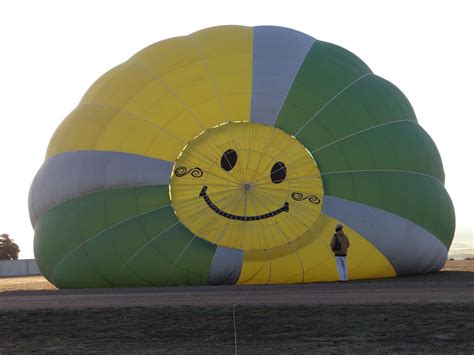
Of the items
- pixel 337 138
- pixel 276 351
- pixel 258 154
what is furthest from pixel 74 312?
pixel 337 138

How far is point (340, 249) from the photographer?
1523 centimetres

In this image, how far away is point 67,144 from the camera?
56.6 ft

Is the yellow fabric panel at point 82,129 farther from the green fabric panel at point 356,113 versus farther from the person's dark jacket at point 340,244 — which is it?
the person's dark jacket at point 340,244

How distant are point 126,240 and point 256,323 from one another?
6.91 metres

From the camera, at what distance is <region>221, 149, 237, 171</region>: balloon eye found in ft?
52.4

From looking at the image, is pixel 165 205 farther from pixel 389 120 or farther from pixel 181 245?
pixel 389 120

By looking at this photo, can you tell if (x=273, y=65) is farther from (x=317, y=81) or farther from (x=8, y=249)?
(x=8, y=249)

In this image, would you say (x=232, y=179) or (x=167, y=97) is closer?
(x=232, y=179)

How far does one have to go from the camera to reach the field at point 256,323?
8133 millimetres

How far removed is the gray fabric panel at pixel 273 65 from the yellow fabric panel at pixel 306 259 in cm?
251

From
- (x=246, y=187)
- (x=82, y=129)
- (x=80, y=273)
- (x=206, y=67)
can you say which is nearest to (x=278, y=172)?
(x=246, y=187)

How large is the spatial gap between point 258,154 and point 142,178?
7.83ft

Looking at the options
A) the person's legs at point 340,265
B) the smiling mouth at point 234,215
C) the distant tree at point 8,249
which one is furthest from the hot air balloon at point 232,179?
the distant tree at point 8,249

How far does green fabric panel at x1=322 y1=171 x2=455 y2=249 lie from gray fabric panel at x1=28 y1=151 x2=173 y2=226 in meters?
3.51
